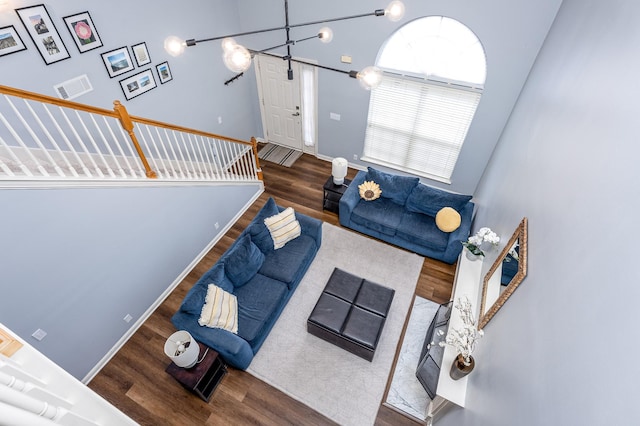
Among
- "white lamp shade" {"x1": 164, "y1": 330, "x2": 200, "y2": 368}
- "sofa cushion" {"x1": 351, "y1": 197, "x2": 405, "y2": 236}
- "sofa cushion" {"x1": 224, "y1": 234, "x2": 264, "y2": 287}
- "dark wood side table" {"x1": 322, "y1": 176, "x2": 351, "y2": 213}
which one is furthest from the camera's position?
"dark wood side table" {"x1": 322, "y1": 176, "x2": 351, "y2": 213}

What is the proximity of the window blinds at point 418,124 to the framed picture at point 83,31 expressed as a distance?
4347mm

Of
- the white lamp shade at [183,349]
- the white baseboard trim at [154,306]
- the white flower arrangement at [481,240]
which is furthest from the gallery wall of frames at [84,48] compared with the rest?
the white flower arrangement at [481,240]

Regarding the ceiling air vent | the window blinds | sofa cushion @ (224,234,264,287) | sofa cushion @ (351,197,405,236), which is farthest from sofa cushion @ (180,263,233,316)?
the window blinds

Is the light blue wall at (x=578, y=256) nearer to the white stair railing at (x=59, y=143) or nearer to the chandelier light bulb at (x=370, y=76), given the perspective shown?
the chandelier light bulb at (x=370, y=76)

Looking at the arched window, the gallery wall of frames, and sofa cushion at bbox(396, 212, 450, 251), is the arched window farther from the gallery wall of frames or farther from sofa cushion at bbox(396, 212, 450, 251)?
the gallery wall of frames

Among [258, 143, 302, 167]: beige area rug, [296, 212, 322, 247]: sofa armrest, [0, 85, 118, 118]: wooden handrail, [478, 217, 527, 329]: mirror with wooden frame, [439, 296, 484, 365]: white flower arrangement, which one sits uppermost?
[0, 85, 118, 118]: wooden handrail

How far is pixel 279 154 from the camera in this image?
748 centimetres

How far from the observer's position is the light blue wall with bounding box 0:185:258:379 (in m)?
2.85

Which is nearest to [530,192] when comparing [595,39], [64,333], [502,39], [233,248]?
[595,39]

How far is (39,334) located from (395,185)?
5118mm

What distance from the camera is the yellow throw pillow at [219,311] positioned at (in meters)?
3.71

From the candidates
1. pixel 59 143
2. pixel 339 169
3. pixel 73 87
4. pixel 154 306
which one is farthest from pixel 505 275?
pixel 73 87

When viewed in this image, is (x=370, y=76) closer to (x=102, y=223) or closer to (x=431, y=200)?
(x=431, y=200)

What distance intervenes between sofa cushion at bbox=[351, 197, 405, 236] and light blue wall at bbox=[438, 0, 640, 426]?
7.42 ft
